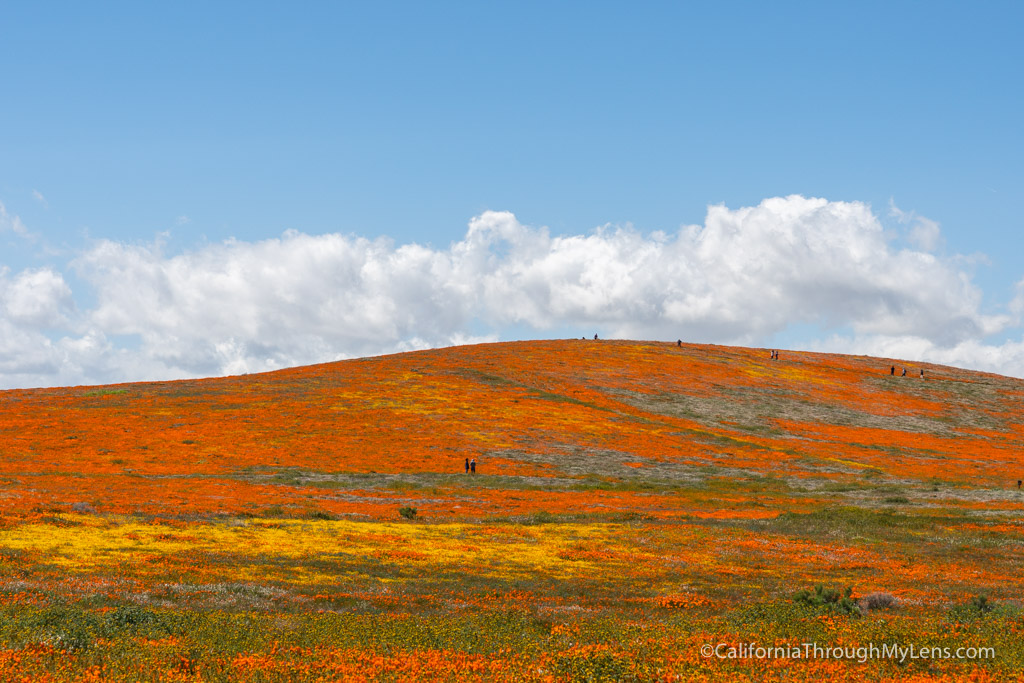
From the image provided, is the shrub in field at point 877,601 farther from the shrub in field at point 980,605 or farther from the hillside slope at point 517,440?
the hillside slope at point 517,440

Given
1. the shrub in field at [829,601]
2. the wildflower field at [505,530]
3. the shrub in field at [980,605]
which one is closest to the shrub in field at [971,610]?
the shrub in field at [980,605]

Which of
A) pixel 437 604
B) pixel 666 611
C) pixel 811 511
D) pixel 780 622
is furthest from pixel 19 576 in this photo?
pixel 811 511

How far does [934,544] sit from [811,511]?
11509mm

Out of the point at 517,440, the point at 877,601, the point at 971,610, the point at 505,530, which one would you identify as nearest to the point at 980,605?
the point at 971,610

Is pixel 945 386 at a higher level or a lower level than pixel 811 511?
higher

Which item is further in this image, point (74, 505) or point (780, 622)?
point (74, 505)

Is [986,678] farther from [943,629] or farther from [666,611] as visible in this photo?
[666,611]

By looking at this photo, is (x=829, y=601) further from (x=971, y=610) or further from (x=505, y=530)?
(x=505, y=530)

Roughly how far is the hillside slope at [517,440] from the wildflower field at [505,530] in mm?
471

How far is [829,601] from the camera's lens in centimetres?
1955

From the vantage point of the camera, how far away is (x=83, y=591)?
19391 mm

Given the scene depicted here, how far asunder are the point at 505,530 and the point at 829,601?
20.4m

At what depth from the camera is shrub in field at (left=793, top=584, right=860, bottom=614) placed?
1906 centimetres

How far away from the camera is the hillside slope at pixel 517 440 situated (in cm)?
4972
